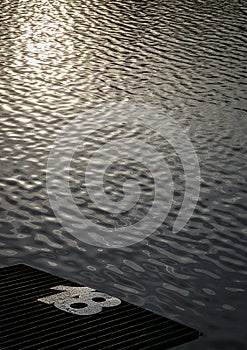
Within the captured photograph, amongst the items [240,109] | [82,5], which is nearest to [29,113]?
[240,109]

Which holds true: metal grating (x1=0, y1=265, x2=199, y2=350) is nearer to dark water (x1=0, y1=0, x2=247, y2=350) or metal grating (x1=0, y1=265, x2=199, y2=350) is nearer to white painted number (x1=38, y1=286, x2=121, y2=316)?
white painted number (x1=38, y1=286, x2=121, y2=316)

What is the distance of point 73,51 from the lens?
35500 millimetres

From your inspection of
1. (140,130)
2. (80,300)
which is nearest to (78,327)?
(80,300)

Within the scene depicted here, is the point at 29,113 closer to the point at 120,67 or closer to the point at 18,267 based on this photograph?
the point at 120,67

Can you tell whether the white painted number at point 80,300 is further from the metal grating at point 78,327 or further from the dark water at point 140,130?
the dark water at point 140,130

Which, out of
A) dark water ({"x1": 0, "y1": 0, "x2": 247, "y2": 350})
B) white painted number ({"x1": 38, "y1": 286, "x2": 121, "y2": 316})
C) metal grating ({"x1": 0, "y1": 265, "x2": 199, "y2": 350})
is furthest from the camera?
dark water ({"x1": 0, "y1": 0, "x2": 247, "y2": 350})

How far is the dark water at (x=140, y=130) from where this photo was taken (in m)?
15.4

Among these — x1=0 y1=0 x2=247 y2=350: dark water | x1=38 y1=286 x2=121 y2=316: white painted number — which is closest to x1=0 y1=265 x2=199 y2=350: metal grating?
x1=38 y1=286 x2=121 y2=316: white painted number

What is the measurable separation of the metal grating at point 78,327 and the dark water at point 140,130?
399 mm

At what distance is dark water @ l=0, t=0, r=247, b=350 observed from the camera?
15367 mm

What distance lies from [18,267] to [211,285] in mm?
3505

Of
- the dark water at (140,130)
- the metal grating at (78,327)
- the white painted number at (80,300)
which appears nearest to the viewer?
the metal grating at (78,327)

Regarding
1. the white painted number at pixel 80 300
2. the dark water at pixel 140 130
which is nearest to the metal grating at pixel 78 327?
the white painted number at pixel 80 300

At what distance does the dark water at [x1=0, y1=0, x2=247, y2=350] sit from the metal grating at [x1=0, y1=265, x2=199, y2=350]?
399 millimetres
